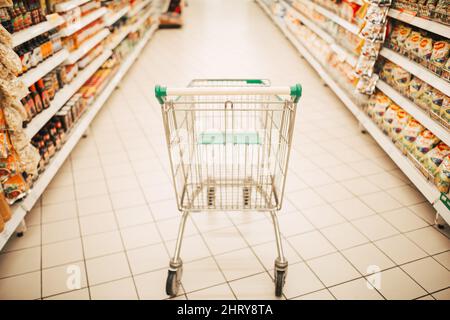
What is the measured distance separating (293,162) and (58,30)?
105 inches

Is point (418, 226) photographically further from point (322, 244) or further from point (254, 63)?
point (254, 63)

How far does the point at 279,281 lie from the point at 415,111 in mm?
1911

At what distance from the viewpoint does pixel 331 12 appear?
508 cm


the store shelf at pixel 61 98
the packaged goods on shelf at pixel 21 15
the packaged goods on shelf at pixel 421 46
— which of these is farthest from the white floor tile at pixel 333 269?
the packaged goods on shelf at pixel 21 15

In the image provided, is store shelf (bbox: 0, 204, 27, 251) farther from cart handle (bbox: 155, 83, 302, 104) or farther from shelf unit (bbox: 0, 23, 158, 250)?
cart handle (bbox: 155, 83, 302, 104)

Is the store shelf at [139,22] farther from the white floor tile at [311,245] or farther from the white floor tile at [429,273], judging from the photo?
the white floor tile at [429,273]

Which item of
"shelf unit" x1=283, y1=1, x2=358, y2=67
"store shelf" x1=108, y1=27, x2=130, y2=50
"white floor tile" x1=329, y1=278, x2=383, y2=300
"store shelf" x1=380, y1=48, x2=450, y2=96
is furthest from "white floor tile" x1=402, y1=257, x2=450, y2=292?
"store shelf" x1=108, y1=27, x2=130, y2=50

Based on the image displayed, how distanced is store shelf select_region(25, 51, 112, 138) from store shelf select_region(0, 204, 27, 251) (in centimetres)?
55

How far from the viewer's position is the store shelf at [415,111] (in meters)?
2.48

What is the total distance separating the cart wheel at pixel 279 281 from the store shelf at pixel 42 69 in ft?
7.15

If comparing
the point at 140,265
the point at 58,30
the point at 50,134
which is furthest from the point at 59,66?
the point at 140,265

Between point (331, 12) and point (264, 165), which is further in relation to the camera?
point (331, 12)

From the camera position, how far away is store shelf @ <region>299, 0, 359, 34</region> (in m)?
4.02
